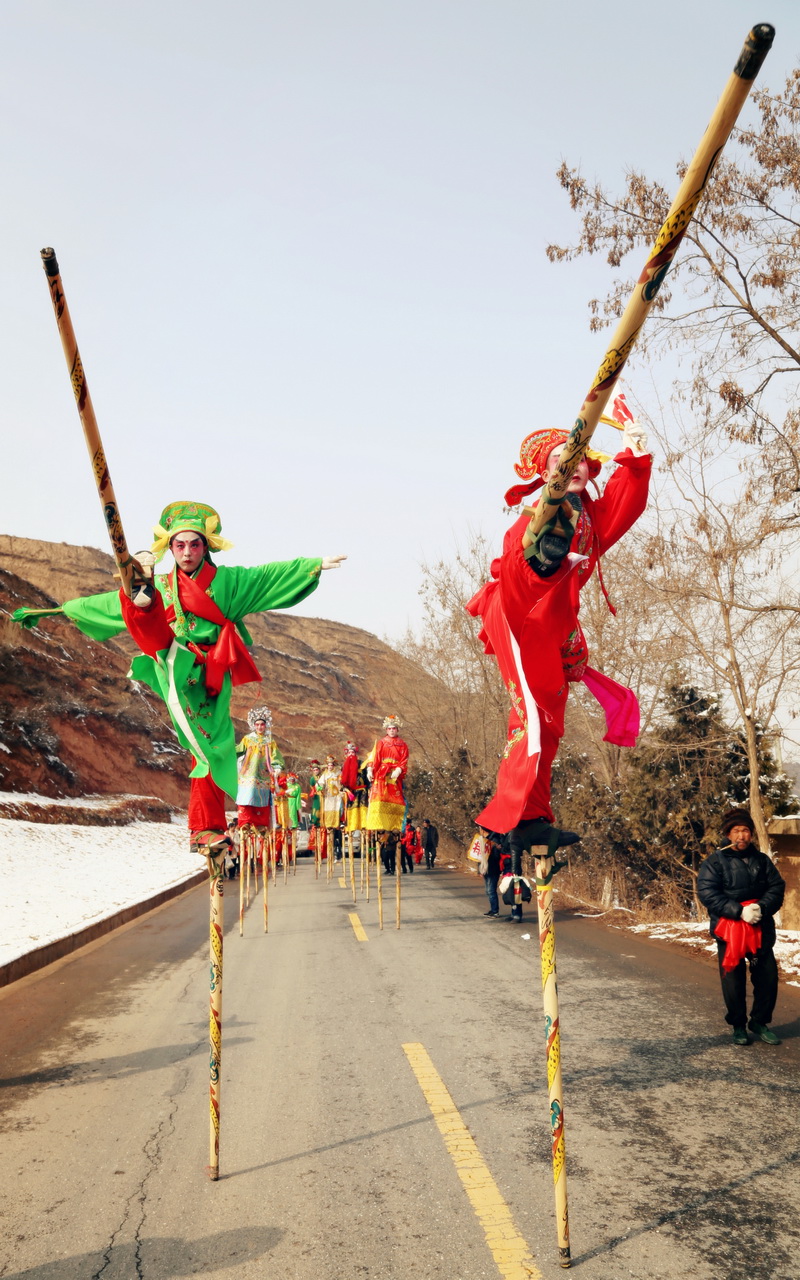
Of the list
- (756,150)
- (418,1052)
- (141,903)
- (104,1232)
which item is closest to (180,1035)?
(418,1052)

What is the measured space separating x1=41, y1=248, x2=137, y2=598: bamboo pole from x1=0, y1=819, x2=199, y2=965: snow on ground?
7.85 metres

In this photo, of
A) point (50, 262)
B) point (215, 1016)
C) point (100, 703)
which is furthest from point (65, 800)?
point (50, 262)

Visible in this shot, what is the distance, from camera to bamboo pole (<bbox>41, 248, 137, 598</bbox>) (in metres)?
3.33

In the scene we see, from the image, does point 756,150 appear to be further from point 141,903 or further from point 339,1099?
point 141,903

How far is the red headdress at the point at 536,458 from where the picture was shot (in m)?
4.55

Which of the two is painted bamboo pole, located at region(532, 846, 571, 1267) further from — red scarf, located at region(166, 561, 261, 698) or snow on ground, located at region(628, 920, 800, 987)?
snow on ground, located at region(628, 920, 800, 987)

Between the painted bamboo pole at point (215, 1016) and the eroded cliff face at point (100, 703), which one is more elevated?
the eroded cliff face at point (100, 703)

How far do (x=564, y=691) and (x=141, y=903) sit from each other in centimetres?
1478

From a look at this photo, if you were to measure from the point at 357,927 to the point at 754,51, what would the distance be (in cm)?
1349

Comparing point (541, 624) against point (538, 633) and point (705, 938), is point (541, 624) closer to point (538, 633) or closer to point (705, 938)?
point (538, 633)

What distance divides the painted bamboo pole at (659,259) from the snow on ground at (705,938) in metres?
8.40

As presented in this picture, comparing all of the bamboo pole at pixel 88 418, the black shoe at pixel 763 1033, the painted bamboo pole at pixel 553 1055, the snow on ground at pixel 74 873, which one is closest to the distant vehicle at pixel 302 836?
the snow on ground at pixel 74 873

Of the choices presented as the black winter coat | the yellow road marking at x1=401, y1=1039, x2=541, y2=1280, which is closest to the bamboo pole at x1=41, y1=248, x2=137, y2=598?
the yellow road marking at x1=401, y1=1039, x2=541, y2=1280

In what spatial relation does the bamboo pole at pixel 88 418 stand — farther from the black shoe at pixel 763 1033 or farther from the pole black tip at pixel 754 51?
the black shoe at pixel 763 1033
